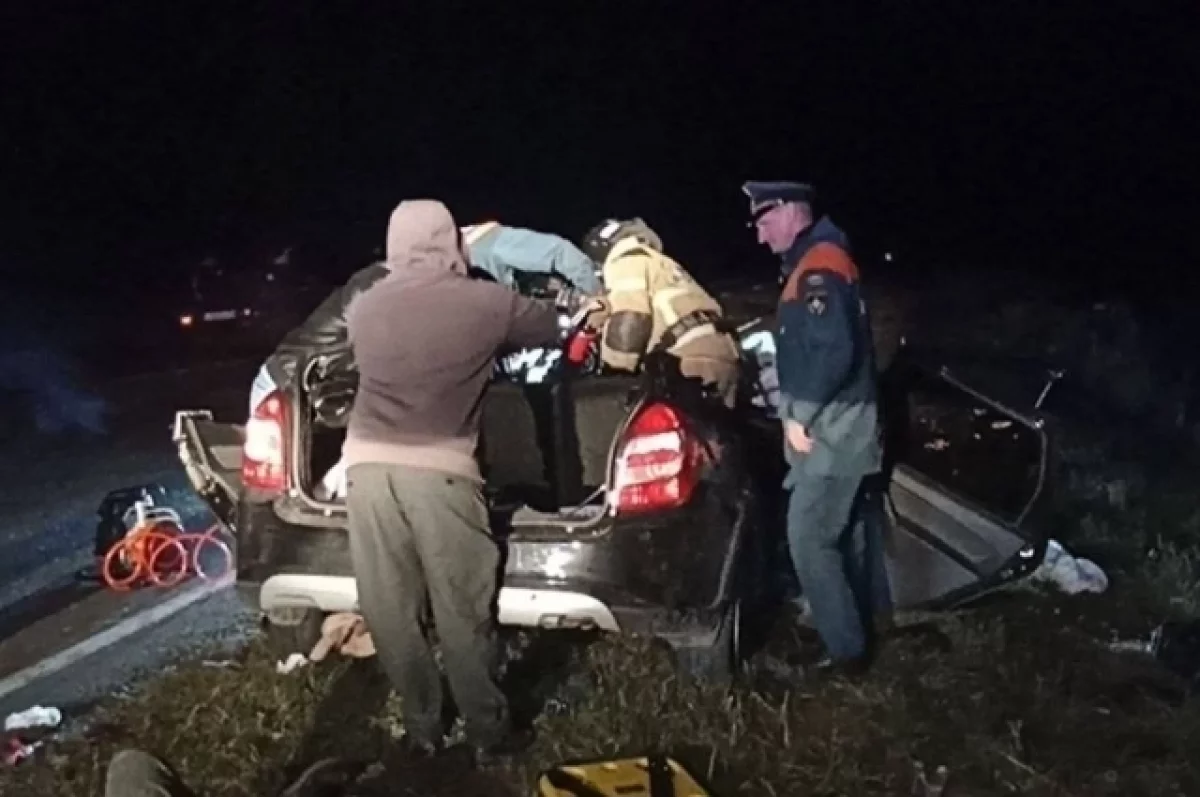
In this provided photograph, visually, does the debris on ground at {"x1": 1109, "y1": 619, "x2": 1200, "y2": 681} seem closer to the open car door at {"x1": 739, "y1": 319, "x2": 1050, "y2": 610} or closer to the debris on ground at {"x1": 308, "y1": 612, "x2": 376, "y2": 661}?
the open car door at {"x1": 739, "y1": 319, "x2": 1050, "y2": 610}

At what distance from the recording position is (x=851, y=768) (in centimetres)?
549

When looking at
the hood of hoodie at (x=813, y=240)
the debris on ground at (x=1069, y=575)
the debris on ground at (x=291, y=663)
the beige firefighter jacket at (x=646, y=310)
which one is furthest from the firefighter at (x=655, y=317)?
the debris on ground at (x=1069, y=575)

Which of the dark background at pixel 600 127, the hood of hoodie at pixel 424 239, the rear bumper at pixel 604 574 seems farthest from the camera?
the dark background at pixel 600 127

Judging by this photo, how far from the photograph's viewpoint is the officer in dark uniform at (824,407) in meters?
5.96

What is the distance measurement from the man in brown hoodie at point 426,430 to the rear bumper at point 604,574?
0.45 feet

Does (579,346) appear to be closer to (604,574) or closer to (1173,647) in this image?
(604,574)

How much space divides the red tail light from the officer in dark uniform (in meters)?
0.67

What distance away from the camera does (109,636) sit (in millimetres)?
7230

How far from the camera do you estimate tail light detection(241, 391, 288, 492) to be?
5914 mm

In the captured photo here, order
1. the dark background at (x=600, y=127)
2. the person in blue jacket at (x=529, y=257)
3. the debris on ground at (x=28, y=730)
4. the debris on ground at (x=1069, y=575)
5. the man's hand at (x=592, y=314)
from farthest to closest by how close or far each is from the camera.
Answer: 1. the dark background at (x=600, y=127)
2. the debris on ground at (x=1069, y=575)
3. the person in blue jacket at (x=529, y=257)
4. the man's hand at (x=592, y=314)
5. the debris on ground at (x=28, y=730)

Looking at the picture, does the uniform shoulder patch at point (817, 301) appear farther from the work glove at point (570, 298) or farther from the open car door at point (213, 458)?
the open car door at point (213, 458)

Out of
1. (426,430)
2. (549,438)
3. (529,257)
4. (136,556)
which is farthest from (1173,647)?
(136,556)

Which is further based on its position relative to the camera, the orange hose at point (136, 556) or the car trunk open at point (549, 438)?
the orange hose at point (136, 556)

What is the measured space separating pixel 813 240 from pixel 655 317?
956 mm
